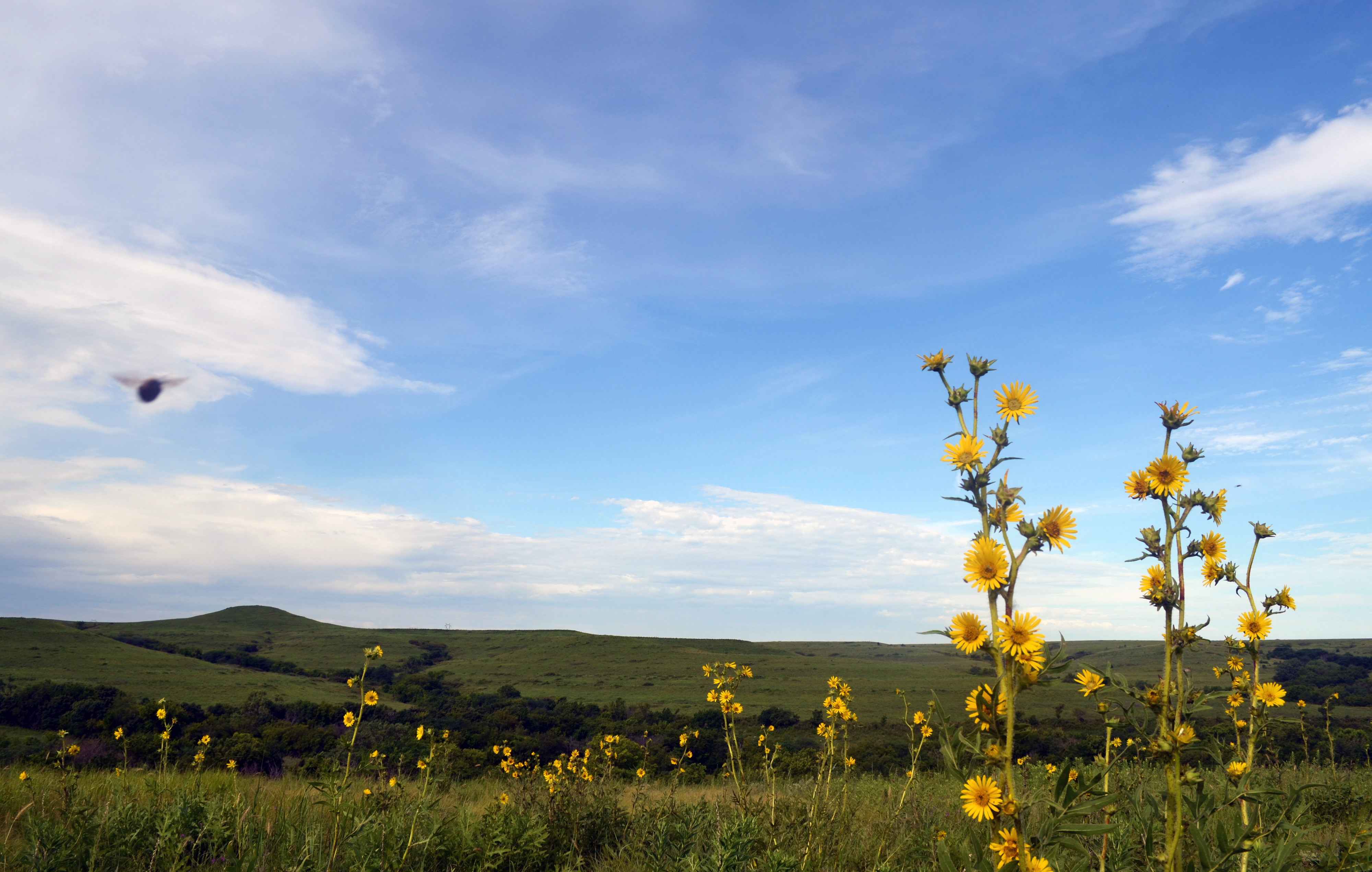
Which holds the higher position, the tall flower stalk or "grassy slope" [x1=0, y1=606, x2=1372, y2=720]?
the tall flower stalk

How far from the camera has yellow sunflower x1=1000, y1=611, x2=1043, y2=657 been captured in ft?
5.74

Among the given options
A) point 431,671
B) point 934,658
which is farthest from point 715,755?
point 934,658

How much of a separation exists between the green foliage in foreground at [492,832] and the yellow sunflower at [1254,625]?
63 centimetres

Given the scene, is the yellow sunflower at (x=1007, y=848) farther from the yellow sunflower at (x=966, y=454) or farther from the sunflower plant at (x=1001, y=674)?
the yellow sunflower at (x=966, y=454)

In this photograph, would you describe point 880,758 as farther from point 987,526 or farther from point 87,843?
point 987,526

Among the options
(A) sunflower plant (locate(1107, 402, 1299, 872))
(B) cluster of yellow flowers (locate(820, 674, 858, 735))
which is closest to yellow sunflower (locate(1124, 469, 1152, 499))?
(A) sunflower plant (locate(1107, 402, 1299, 872))

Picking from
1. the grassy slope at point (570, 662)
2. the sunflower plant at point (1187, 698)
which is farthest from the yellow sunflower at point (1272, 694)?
the grassy slope at point (570, 662)

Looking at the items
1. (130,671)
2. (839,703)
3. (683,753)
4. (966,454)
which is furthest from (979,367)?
(130,671)

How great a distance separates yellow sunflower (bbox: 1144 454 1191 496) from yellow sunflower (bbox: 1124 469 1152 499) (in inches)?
1.3

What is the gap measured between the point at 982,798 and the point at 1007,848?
130 mm

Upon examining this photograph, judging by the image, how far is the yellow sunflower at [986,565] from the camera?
5.91ft

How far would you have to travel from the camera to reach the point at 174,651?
177 ft

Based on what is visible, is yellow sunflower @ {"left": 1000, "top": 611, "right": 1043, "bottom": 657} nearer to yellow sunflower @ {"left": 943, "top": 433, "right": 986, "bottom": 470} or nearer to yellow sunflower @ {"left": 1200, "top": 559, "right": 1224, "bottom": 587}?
yellow sunflower @ {"left": 943, "top": 433, "right": 986, "bottom": 470}

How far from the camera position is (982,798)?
6.04 feet
